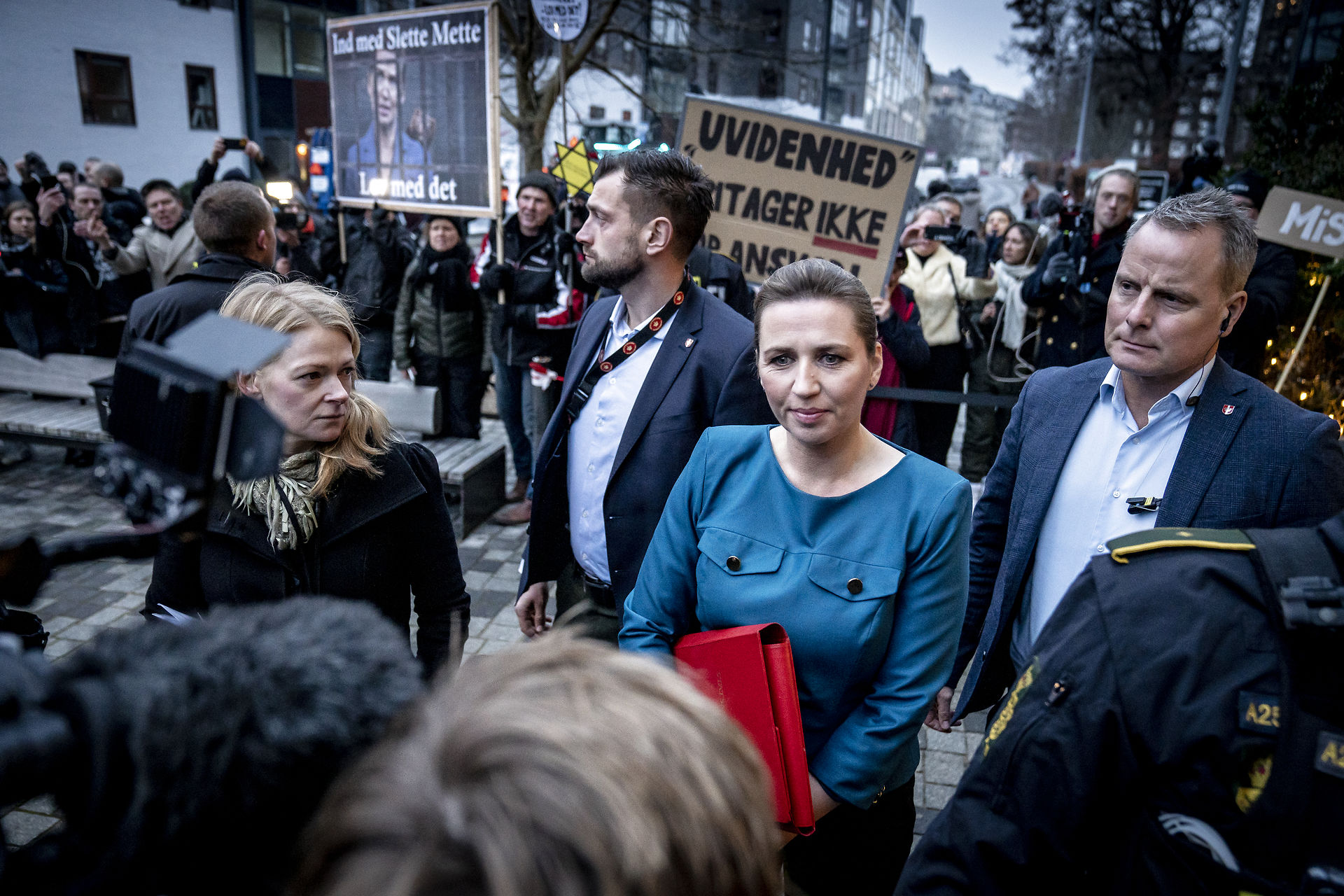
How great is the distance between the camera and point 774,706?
1.77m

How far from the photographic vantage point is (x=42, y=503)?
6.44m

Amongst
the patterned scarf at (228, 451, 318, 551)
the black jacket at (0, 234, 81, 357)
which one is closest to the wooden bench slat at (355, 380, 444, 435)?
the black jacket at (0, 234, 81, 357)

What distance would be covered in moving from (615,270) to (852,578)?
1.56 metres

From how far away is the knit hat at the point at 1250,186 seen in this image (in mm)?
5215

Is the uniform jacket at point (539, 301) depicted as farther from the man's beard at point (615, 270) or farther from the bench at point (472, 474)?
the man's beard at point (615, 270)

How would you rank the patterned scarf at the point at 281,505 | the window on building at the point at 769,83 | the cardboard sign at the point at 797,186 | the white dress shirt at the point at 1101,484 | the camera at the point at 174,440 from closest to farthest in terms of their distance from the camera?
the camera at the point at 174,440, the patterned scarf at the point at 281,505, the white dress shirt at the point at 1101,484, the cardboard sign at the point at 797,186, the window on building at the point at 769,83

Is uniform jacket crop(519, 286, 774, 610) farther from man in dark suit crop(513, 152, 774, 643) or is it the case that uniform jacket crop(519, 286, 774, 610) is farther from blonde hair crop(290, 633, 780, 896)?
blonde hair crop(290, 633, 780, 896)

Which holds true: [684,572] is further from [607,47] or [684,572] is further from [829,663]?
[607,47]

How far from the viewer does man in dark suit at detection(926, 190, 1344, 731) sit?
2107 mm

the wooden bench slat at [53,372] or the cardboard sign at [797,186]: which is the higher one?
the cardboard sign at [797,186]

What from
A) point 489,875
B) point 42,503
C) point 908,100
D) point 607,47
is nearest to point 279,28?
point 607,47

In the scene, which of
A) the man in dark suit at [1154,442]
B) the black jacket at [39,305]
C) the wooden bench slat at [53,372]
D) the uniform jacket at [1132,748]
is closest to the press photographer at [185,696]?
the uniform jacket at [1132,748]

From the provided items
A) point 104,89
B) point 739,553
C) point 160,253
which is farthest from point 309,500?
point 104,89

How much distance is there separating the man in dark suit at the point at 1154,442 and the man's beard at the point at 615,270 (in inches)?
53.2
